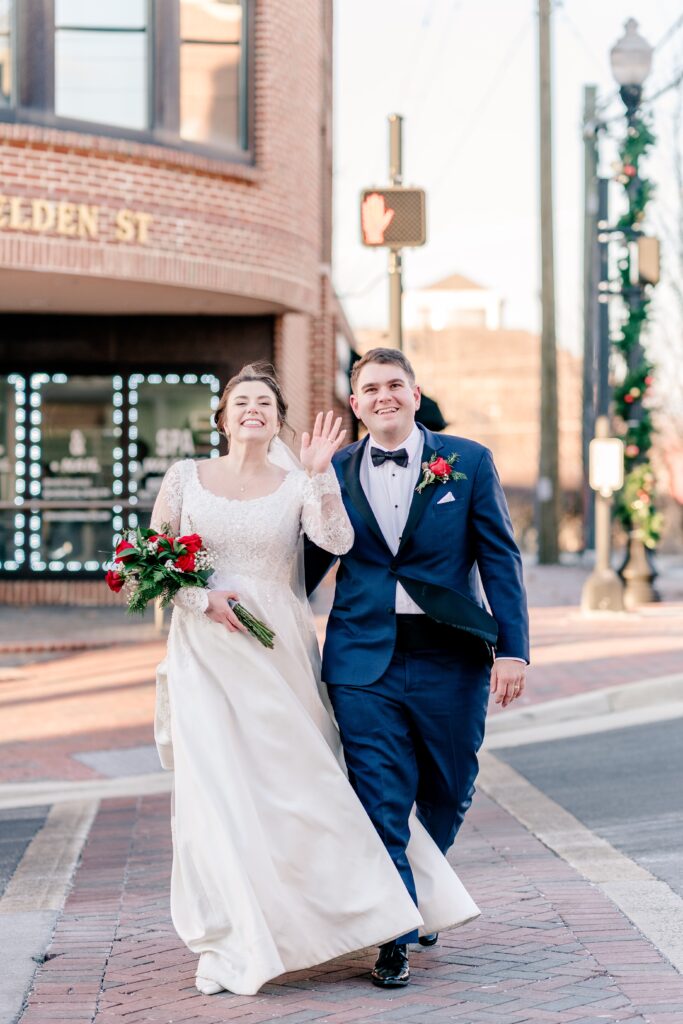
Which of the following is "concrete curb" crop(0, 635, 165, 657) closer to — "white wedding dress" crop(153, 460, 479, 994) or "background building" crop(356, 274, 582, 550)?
"white wedding dress" crop(153, 460, 479, 994)

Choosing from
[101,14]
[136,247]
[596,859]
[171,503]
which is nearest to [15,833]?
[596,859]

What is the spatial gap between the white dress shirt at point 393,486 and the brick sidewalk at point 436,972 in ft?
3.18

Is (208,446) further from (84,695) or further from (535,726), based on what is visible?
(535,726)

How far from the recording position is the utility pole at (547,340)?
87.4 feet

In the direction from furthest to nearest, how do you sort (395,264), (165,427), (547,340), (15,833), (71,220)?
(547,340) < (165,427) < (71,220) < (395,264) < (15,833)

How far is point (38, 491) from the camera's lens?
1850 centimetres

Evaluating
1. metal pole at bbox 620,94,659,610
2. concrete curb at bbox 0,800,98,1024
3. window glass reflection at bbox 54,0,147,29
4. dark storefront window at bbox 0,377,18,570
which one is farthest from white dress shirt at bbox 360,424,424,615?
metal pole at bbox 620,94,659,610

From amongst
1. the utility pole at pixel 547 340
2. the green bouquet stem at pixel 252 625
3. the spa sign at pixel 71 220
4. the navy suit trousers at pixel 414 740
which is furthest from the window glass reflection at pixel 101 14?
the utility pole at pixel 547 340

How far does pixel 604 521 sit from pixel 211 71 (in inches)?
253

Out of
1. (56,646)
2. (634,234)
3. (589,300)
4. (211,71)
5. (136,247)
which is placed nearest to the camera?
(56,646)

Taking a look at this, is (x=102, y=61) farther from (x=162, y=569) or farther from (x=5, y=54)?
(x=162, y=569)

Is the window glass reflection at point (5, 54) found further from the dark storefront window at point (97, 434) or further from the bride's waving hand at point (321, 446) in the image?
the bride's waving hand at point (321, 446)

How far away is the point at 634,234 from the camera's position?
19328 millimetres

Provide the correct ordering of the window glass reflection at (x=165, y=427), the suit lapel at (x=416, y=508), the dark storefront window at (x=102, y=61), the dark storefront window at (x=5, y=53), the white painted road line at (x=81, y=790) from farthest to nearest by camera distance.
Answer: the window glass reflection at (x=165, y=427), the dark storefront window at (x=102, y=61), the dark storefront window at (x=5, y=53), the white painted road line at (x=81, y=790), the suit lapel at (x=416, y=508)
